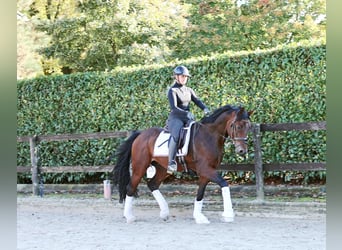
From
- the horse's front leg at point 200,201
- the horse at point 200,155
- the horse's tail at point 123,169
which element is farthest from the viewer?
the horse's tail at point 123,169

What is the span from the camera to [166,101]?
10.1 m

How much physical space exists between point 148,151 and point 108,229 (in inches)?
57.2

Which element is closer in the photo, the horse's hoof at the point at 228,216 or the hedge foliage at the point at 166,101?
the horse's hoof at the point at 228,216

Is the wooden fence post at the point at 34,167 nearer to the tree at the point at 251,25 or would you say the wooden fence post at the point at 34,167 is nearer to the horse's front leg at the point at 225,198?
the horse's front leg at the point at 225,198

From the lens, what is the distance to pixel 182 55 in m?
16.2

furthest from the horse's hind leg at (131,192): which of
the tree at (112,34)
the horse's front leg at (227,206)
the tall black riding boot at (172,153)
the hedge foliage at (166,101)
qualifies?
the tree at (112,34)

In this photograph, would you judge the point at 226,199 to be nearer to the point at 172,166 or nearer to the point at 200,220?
the point at 200,220

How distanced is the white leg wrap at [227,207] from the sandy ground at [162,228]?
110mm

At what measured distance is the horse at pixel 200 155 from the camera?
6.88m

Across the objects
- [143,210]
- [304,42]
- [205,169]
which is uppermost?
[304,42]

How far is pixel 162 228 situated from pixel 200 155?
1.30 m
